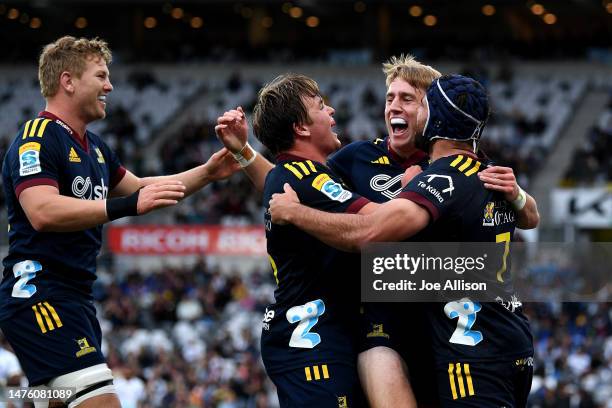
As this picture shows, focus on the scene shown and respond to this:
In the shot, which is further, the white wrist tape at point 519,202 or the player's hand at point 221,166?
the player's hand at point 221,166

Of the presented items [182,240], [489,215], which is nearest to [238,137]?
[489,215]

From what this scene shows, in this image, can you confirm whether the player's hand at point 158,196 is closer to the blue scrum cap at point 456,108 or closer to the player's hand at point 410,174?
the player's hand at point 410,174

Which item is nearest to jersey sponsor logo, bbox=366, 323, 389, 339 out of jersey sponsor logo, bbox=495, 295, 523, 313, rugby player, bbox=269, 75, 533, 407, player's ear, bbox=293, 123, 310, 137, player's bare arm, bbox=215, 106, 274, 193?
rugby player, bbox=269, 75, 533, 407

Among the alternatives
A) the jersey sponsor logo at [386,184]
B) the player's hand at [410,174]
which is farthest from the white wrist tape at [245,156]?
the player's hand at [410,174]

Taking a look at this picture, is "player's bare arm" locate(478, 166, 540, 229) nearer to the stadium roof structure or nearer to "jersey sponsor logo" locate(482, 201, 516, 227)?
"jersey sponsor logo" locate(482, 201, 516, 227)

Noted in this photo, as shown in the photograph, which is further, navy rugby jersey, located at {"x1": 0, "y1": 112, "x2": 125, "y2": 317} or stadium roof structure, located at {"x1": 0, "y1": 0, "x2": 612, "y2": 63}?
stadium roof structure, located at {"x1": 0, "y1": 0, "x2": 612, "y2": 63}

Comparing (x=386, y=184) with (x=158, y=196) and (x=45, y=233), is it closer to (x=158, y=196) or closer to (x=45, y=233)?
(x=158, y=196)

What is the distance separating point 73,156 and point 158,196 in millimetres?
696

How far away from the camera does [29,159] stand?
567 cm

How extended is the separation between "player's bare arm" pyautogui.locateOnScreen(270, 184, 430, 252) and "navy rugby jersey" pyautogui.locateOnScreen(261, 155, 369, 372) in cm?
13

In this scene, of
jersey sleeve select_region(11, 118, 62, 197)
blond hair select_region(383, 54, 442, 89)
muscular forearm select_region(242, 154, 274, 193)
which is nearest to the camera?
jersey sleeve select_region(11, 118, 62, 197)

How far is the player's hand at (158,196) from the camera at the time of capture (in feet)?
17.9

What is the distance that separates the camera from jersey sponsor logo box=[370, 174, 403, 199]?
5.77m

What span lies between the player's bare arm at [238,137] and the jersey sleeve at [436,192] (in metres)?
1.36
